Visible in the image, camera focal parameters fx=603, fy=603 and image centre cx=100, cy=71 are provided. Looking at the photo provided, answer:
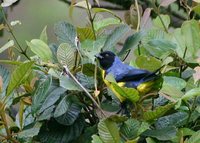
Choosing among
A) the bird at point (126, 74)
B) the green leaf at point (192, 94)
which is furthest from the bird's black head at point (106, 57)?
the green leaf at point (192, 94)

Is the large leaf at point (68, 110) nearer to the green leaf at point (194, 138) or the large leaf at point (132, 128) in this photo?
the large leaf at point (132, 128)

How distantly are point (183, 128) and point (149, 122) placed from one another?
7 centimetres

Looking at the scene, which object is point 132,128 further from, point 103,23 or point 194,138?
point 103,23

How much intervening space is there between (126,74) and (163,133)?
234 mm

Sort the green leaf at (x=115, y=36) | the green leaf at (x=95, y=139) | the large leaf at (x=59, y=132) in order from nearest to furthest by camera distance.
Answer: the green leaf at (x=95, y=139)
the large leaf at (x=59, y=132)
the green leaf at (x=115, y=36)

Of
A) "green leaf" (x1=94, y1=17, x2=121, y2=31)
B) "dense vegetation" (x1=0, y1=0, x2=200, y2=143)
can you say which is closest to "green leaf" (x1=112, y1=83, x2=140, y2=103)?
"dense vegetation" (x1=0, y1=0, x2=200, y2=143)

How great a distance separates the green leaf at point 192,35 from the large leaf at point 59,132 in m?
0.28

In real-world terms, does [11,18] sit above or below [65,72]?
below

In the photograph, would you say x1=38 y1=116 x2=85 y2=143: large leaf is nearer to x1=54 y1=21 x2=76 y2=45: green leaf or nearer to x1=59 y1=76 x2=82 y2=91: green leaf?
x1=59 y1=76 x2=82 y2=91: green leaf

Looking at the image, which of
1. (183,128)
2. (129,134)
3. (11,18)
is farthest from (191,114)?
(11,18)

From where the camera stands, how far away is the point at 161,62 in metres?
1.24

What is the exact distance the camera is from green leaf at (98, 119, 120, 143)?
107cm

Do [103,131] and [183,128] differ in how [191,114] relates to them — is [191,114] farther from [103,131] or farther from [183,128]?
[103,131]

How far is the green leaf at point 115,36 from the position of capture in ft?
4.18
